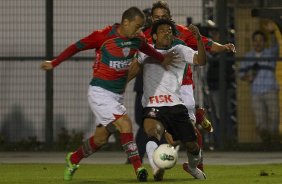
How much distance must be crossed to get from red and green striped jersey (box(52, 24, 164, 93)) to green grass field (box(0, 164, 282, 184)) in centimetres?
119

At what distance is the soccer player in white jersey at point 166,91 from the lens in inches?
571

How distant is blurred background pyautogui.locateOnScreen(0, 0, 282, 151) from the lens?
23422 millimetres

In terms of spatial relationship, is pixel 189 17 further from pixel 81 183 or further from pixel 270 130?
pixel 81 183

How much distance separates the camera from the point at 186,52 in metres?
14.6

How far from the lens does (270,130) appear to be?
2314 centimetres

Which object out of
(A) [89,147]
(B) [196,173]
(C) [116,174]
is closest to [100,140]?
(A) [89,147]

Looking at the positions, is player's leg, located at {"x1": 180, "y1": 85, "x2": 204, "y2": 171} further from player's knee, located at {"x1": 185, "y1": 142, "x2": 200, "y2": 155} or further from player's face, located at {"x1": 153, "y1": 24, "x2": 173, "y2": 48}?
player's face, located at {"x1": 153, "y1": 24, "x2": 173, "y2": 48}

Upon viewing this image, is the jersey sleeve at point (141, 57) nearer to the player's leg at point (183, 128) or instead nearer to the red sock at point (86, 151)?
the player's leg at point (183, 128)

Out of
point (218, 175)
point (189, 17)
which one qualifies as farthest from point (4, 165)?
point (189, 17)

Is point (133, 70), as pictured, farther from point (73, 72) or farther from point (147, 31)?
point (73, 72)

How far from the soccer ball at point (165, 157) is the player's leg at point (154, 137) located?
0.26m

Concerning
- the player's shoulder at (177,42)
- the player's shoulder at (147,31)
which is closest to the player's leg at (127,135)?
the player's shoulder at (177,42)

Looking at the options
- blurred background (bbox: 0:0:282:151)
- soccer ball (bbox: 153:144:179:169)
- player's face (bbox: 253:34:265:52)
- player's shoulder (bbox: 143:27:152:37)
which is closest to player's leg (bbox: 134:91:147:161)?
player's shoulder (bbox: 143:27:152:37)

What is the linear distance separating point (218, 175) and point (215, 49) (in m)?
1.97
